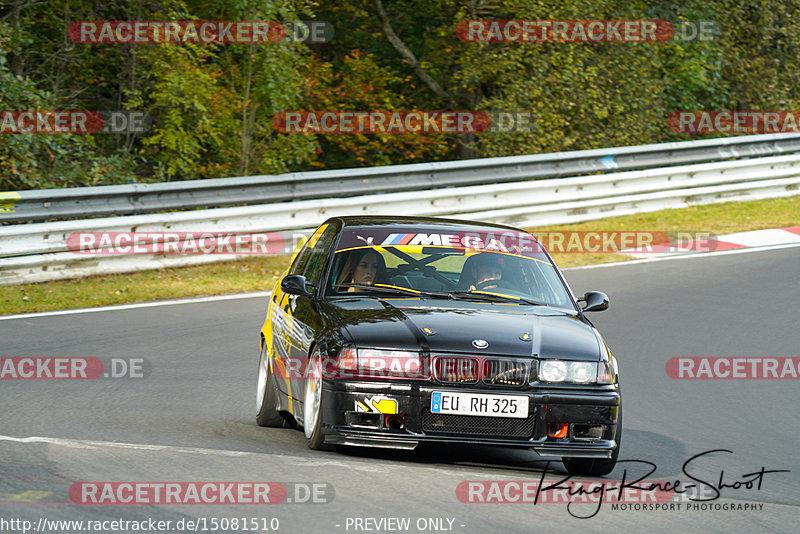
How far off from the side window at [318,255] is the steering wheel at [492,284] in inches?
41.2

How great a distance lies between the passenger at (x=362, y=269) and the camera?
24.5ft

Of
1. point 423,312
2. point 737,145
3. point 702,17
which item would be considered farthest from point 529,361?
point 702,17

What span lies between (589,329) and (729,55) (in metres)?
21.3

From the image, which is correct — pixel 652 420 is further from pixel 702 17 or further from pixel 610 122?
pixel 702 17

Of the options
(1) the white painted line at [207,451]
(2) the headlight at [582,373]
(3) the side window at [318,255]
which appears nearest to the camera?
(1) the white painted line at [207,451]

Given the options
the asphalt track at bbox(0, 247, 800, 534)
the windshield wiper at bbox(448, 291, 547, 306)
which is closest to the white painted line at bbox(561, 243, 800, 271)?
the asphalt track at bbox(0, 247, 800, 534)

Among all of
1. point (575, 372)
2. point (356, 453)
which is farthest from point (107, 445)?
point (575, 372)

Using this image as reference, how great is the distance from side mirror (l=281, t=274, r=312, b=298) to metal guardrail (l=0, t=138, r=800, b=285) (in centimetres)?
718

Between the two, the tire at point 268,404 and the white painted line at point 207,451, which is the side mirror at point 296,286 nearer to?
the tire at point 268,404

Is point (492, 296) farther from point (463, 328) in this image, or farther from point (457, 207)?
point (457, 207)

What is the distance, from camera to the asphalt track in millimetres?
5219

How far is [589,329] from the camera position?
22.9 ft

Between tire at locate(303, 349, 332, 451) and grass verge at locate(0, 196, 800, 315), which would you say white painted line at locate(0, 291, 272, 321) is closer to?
grass verge at locate(0, 196, 800, 315)

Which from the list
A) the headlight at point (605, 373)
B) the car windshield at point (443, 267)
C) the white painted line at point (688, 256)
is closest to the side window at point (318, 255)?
the car windshield at point (443, 267)
